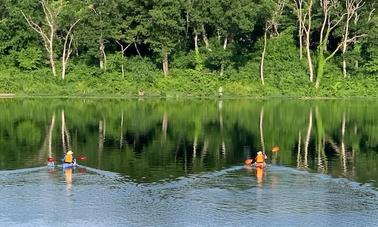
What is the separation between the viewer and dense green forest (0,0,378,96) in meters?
88.9

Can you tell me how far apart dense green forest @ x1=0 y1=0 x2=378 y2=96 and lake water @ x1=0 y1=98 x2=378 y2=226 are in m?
17.9

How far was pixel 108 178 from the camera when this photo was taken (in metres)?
37.0

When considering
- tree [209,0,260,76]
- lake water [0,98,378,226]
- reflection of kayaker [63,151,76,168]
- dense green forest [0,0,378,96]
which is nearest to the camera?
lake water [0,98,378,226]

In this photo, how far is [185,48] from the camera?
96188 mm

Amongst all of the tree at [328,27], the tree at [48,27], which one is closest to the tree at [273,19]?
the tree at [328,27]

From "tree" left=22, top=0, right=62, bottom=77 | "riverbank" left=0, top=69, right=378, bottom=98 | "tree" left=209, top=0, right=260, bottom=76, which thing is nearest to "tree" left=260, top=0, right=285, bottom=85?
"tree" left=209, top=0, right=260, bottom=76

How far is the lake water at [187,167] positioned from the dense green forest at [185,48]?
1788cm

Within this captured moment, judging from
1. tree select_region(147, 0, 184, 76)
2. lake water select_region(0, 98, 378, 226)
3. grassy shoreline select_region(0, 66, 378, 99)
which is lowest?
lake water select_region(0, 98, 378, 226)

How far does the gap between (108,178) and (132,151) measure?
940 cm

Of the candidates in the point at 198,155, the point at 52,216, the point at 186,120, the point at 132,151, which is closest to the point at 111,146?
the point at 132,151

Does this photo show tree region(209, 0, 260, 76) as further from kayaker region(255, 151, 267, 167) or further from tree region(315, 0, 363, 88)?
kayaker region(255, 151, 267, 167)

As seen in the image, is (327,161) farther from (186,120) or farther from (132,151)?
(186,120)

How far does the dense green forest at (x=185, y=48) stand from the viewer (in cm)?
8888

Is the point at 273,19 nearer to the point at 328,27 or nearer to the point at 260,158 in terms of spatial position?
the point at 328,27
